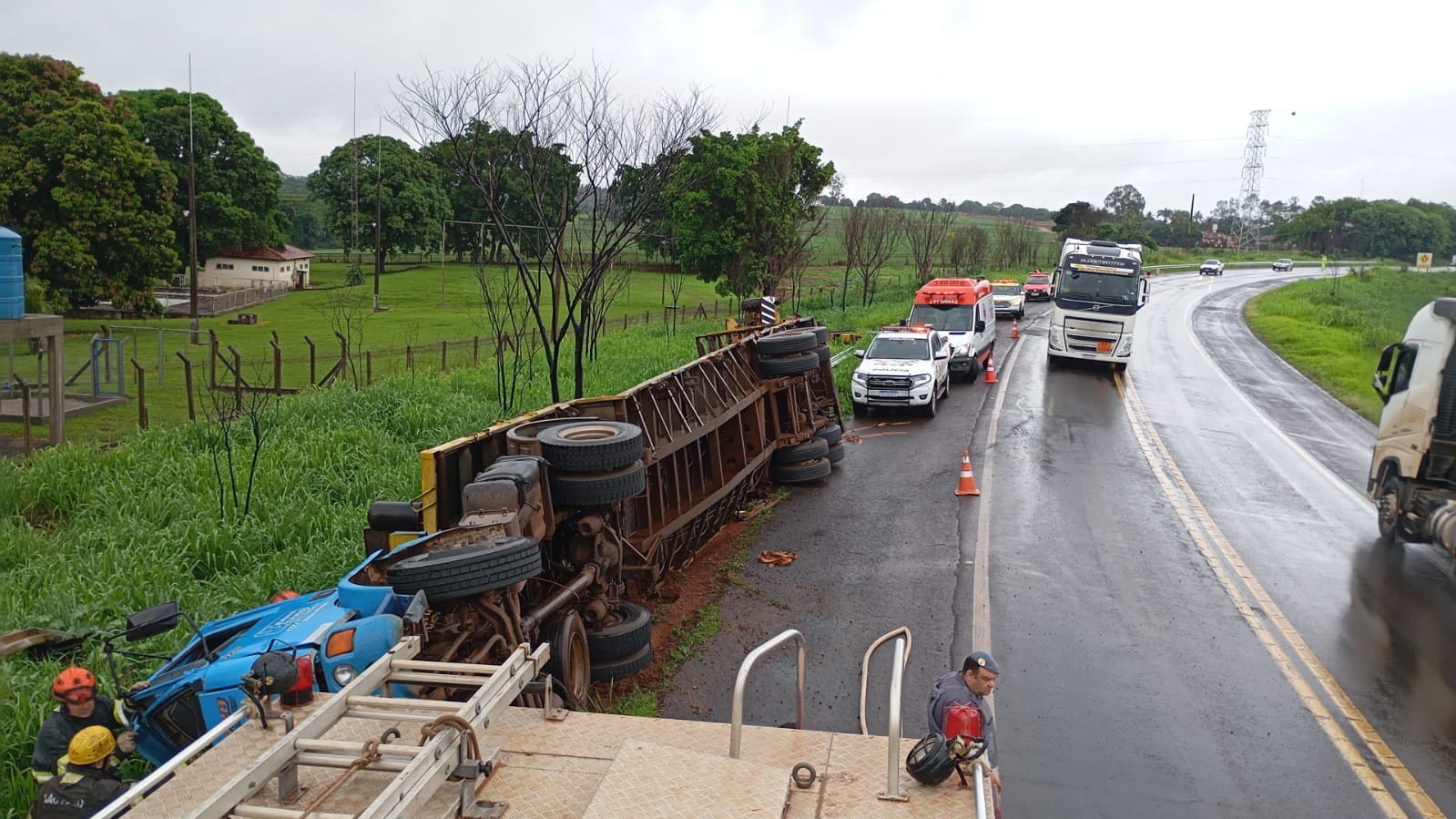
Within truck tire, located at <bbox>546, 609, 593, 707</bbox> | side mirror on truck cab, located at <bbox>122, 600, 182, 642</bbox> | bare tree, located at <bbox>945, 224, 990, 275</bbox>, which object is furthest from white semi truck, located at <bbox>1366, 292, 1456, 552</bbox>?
bare tree, located at <bbox>945, 224, 990, 275</bbox>

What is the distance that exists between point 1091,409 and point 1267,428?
11.3ft

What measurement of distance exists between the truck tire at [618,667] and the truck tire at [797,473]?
6.95m

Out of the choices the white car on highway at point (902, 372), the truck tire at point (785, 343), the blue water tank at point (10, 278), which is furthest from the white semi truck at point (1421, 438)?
the blue water tank at point (10, 278)

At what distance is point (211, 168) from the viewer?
52188 mm

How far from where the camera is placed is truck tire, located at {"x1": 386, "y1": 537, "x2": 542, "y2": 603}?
5.46m

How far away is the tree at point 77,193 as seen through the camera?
36.1m

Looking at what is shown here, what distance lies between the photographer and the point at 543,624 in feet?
23.8

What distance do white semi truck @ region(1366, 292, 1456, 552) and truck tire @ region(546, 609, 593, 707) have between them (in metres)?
9.39

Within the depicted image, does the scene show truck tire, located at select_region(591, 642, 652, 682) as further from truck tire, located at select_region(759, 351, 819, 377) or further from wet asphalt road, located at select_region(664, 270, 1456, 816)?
truck tire, located at select_region(759, 351, 819, 377)

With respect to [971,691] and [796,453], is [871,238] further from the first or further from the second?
[971,691]

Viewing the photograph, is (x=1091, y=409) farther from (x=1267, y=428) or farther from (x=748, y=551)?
(x=748, y=551)

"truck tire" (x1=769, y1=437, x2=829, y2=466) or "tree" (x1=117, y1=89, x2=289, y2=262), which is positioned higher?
"tree" (x1=117, y1=89, x2=289, y2=262)

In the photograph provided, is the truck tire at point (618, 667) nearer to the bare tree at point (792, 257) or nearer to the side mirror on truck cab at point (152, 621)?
the side mirror on truck cab at point (152, 621)

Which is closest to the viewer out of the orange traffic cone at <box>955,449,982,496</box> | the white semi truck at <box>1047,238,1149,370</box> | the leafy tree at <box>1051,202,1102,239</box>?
the orange traffic cone at <box>955,449,982,496</box>
